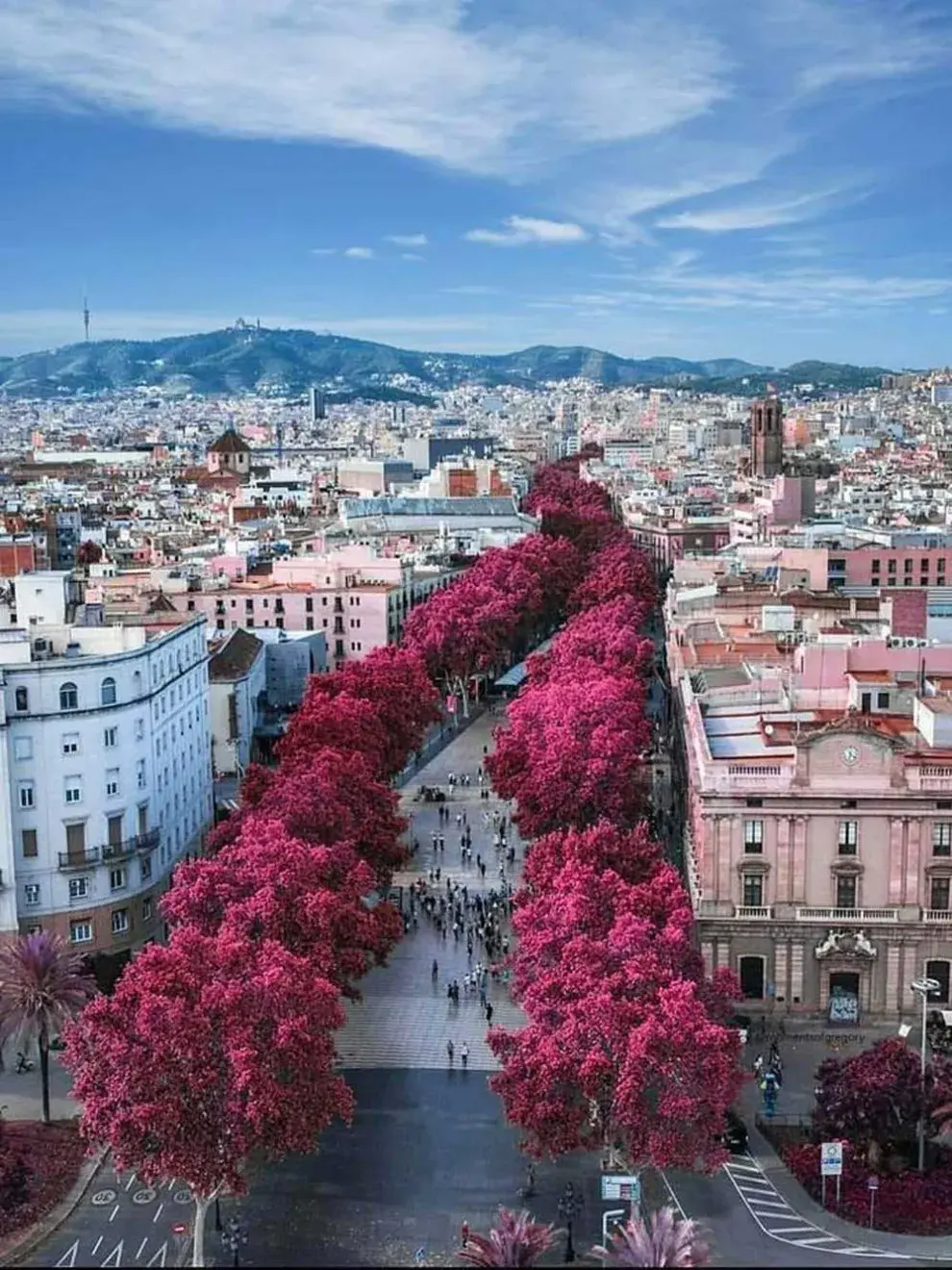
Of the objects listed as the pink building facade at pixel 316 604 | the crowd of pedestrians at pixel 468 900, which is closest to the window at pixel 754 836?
the crowd of pedestrians at pixel 468 900

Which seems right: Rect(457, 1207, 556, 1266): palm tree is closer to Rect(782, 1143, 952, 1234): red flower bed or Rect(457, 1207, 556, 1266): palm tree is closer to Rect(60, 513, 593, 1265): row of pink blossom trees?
Rect(60, 513, 593, 1265): row of pink blossom trees

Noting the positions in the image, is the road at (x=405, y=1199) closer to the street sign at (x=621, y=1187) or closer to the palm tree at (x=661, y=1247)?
the street sign at (x=621, y=1187)

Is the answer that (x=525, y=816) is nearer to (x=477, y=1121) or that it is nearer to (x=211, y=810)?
(x=211, y=810)

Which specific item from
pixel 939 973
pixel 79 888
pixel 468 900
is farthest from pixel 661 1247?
pixel 468 900

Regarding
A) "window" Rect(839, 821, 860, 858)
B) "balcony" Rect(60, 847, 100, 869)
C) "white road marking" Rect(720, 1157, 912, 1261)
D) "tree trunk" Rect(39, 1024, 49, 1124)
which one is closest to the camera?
"white road marking" Rect(720, 1157, 912, 1261)

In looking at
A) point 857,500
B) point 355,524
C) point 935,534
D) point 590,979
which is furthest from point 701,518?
point 590,979

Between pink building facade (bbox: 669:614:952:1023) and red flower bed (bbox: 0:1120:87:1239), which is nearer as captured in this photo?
red flower bed (bbox: 0:1120:87:1239)

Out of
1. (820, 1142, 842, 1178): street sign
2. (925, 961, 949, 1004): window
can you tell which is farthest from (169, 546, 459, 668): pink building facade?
(820, 1142, 842, 1178): street sign

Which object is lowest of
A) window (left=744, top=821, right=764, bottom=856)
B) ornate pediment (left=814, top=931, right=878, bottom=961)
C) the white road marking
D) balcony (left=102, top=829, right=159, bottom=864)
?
the white road marking
